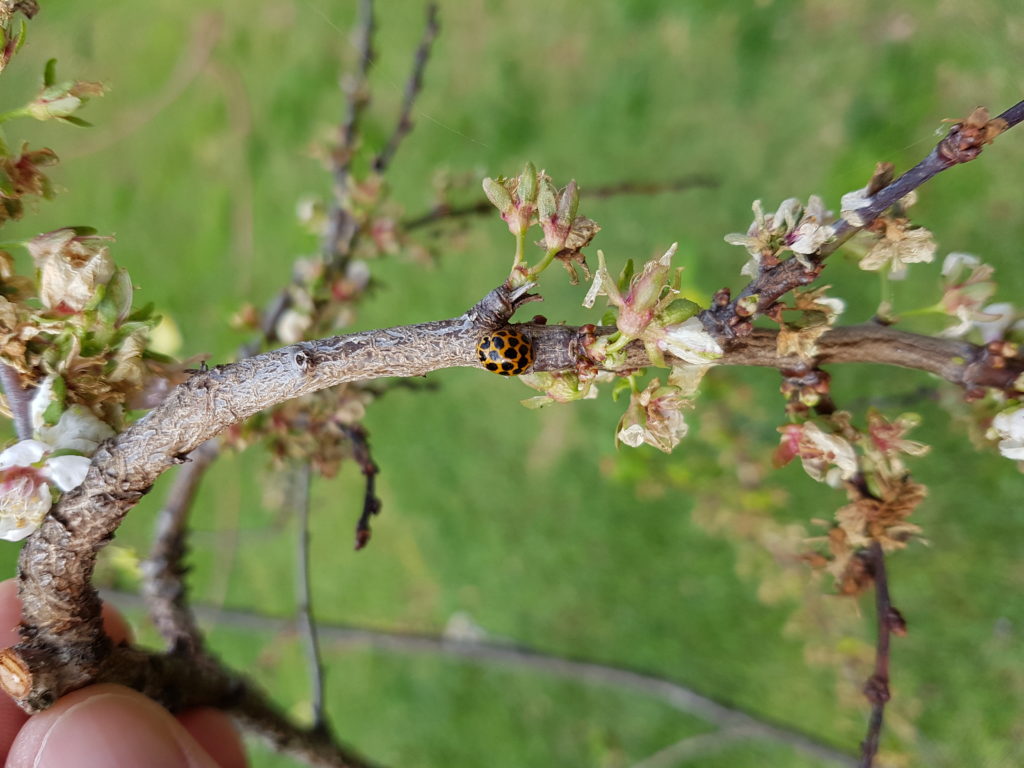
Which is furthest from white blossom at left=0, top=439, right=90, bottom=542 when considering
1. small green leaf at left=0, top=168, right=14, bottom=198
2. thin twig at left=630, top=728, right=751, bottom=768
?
thin twig at left=630, top=728, right=751, bottom=768

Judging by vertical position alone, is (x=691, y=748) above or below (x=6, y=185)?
below

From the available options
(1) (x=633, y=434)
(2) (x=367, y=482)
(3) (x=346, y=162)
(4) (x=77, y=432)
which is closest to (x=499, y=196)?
(1) (x=633, y=434)

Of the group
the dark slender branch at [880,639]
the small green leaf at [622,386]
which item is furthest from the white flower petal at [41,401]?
the dark slender branch at [880,639]

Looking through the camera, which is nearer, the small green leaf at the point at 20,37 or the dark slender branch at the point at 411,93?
the small green leaf at the point at 20,37

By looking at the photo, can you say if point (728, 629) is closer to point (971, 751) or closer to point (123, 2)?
point (971, 751)

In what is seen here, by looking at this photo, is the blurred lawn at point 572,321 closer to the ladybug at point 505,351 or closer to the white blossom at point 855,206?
the white blossom at point 855,206

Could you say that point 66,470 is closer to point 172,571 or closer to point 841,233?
point 172,571

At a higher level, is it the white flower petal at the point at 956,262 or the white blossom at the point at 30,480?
the white flower petal at the point at 956,262

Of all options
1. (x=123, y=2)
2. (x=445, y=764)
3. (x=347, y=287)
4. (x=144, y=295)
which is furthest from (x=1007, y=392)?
(x=123, y=2)
